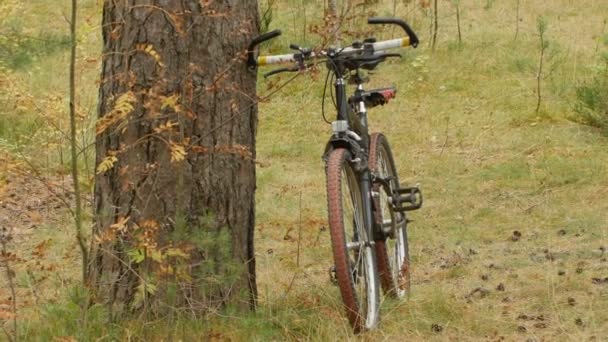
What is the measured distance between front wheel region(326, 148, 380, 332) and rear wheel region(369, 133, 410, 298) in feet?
0.64

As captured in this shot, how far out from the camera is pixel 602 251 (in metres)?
6.74

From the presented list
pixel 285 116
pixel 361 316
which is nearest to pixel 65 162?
pixel 285 116

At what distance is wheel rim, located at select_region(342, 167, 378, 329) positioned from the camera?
491 centimetres

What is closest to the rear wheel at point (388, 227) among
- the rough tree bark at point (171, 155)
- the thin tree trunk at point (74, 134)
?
the rough tree bark at point (171, 155)

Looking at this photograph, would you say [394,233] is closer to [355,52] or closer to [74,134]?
[355,52]

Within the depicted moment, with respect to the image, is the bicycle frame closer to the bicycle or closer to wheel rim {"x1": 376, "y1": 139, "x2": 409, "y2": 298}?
the bicycle

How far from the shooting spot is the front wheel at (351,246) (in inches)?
179

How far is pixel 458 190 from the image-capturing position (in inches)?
349

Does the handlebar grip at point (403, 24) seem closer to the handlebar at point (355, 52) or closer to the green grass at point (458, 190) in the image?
the handlebar at point (355, 52)

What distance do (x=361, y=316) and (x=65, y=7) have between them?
12539 mm

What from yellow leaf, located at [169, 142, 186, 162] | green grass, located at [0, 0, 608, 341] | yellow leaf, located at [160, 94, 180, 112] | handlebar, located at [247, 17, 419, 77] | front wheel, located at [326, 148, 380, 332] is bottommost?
green grass, located at [0, 0, 608, 341]

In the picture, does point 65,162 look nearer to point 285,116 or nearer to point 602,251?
point 285,116

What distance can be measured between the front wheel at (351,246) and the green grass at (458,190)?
13cm

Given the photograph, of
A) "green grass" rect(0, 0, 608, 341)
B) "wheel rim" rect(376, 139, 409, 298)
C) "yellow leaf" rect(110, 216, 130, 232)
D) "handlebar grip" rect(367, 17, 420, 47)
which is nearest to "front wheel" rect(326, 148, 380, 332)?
"green grass" rect(0, 0, 608, 341)
